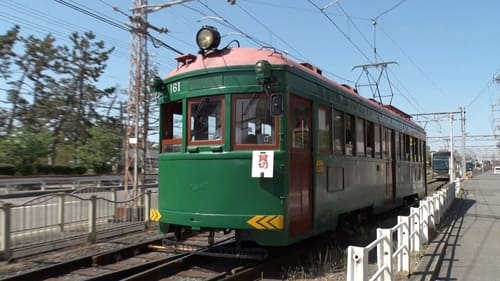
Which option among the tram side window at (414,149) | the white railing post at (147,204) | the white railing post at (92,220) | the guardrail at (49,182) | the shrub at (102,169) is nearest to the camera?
the white railing post at (92,220)

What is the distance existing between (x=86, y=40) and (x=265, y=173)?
50591 mm

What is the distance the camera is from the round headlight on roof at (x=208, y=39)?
8.13 metres

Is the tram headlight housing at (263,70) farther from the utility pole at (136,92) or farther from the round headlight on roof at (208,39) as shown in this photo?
the utility pole at (136,92)

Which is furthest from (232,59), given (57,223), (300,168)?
(57,223)

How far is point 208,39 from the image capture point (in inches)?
321

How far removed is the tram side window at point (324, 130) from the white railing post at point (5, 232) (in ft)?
18.0

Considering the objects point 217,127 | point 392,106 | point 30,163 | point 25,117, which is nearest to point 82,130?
point 25,117

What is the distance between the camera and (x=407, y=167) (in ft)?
51.8

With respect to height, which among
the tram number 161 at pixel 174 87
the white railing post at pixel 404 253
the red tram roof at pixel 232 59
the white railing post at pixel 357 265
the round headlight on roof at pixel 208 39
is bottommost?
the white railing post at pixel 404 253

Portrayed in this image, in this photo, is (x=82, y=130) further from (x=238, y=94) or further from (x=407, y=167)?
(x=238, y=94)

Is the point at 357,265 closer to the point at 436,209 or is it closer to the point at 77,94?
the point at 436,209

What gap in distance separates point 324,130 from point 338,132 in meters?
0.72

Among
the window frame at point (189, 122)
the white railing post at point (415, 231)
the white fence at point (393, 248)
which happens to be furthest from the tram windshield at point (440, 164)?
the window frame at point (189, 122)

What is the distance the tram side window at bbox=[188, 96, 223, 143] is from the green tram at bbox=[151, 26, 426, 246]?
0.05 feet
